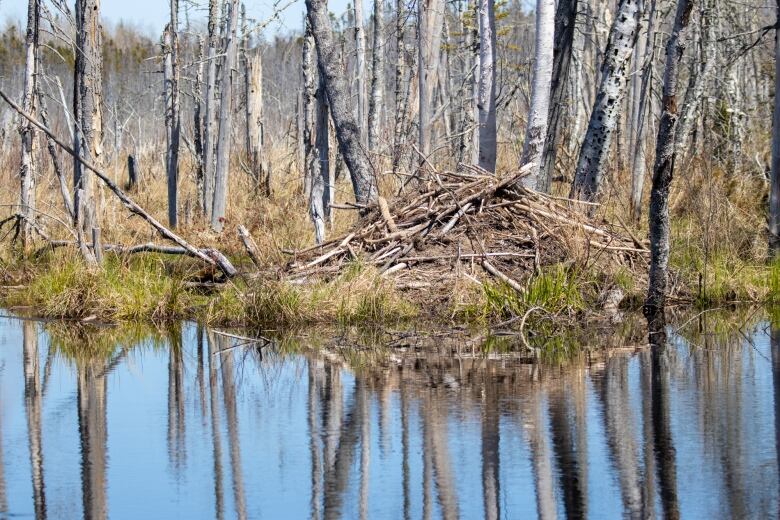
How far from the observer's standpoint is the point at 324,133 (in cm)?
1862

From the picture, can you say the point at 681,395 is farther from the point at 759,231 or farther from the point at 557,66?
the point at 557,66

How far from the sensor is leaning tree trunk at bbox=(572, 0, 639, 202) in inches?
664

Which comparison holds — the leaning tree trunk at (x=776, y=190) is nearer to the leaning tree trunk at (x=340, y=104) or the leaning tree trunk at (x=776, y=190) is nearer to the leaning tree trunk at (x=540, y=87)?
the leaning tree trunk at (x=540, y=87)

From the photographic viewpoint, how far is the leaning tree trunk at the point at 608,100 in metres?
16.9

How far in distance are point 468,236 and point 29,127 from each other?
728 cm

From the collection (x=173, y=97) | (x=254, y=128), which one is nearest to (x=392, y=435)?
(x=173, y=97)

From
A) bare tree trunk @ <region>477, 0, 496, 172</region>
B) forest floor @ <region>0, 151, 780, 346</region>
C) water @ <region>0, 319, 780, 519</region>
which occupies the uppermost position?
bare tree trunk @ <region>477, 0, 496, 172</region>

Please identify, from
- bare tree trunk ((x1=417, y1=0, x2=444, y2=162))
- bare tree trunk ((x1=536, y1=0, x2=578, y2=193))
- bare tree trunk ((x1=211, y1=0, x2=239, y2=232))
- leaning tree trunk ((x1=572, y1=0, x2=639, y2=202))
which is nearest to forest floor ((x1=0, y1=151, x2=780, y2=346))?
leaning tree trunk ((x1=572, y1=0, x2=639, y2=202))

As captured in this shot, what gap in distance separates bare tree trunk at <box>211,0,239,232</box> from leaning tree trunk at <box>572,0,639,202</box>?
23.3 ft

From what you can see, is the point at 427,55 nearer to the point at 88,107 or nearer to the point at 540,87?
the point at 540,87

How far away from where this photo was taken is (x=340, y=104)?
17062 millimetres

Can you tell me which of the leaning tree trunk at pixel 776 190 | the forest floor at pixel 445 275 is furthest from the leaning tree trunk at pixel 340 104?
the leaning tree trunk at pixel 776 190

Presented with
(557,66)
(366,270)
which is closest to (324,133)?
(557,66)

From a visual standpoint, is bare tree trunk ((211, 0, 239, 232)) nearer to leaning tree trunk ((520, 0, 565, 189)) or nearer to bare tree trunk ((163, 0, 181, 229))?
bare tree trunk ((163, 0, 181, 229))
